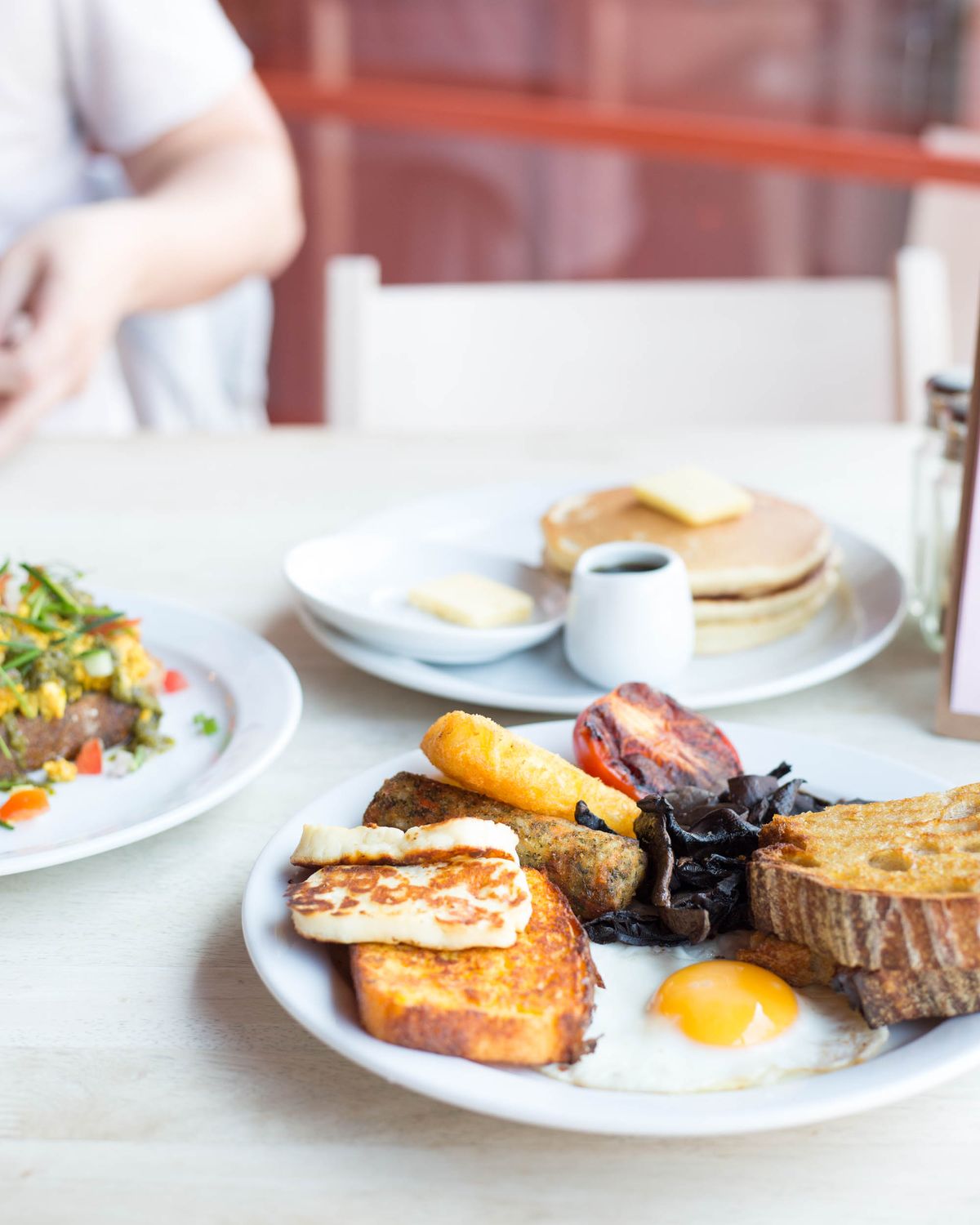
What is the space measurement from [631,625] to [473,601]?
0.64 feet

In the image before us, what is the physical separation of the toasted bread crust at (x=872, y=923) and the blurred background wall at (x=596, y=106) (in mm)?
3840

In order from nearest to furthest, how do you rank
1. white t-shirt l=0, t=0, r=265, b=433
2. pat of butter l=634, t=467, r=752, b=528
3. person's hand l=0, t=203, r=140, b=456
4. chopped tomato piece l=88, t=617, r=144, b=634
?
chopped tomato piece l=88, t=617, r=144, b=634 < pat of butter l=634, t=467, r=752, b=528 < person's hand l=0, t=203, r=140, b=456 < white t-shirt l=0, t=0, r=265, b=433

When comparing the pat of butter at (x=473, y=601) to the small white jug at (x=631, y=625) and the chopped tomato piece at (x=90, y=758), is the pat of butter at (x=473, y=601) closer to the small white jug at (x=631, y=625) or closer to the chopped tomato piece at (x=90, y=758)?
the small white jug at (x=631, y=625)

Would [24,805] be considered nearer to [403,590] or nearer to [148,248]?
[403,590]

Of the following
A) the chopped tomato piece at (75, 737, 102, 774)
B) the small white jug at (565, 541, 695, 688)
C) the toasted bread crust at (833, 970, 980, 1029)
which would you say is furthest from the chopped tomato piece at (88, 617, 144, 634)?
the toasted bread crust at (833, 970, 980, 1029)

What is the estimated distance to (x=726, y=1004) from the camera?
0.74 m

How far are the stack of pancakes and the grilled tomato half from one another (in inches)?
12.7

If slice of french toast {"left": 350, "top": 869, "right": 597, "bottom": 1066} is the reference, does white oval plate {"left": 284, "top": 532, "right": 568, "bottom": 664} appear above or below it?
below

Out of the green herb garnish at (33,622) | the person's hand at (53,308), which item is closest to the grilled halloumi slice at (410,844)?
the green herb garnish at (33,622)

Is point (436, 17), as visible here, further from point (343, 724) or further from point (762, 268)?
point (343, 724)

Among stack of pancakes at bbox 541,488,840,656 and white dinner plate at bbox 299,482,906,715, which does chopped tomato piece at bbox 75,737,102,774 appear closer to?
white dinner plate at bbox 299,482,906,715

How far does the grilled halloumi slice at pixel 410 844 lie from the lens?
2.69 feet

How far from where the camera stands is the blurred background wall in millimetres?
4086

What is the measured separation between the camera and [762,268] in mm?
4461
